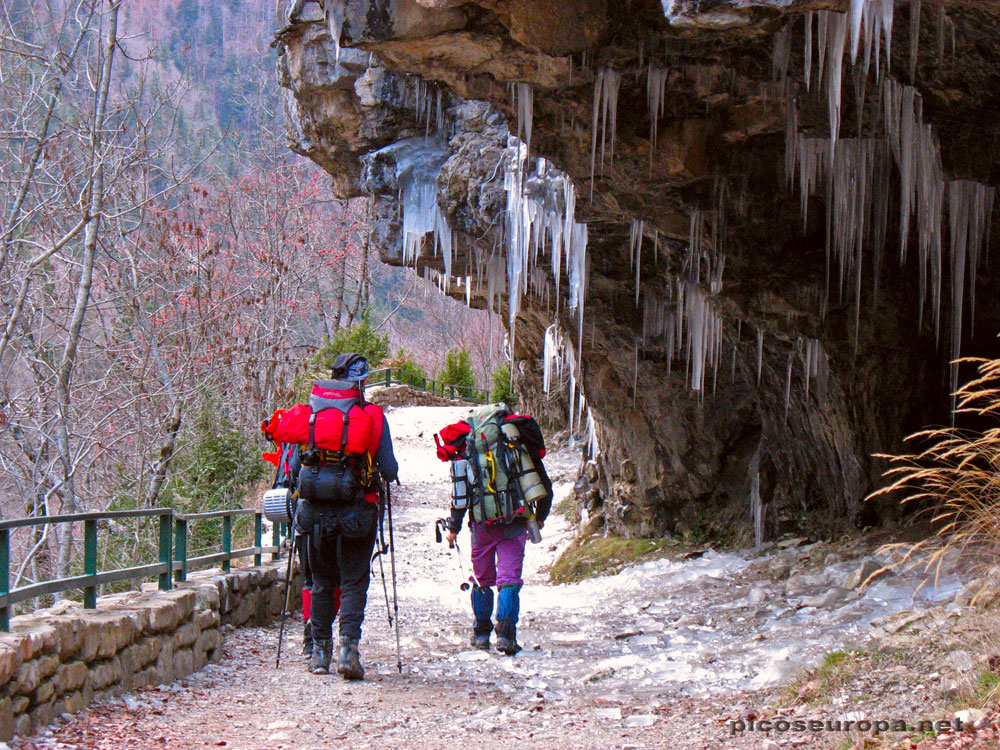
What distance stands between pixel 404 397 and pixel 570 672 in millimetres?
24110

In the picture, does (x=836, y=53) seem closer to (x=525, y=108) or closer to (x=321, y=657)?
(x=525, y=108)

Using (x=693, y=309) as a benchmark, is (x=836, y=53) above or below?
above

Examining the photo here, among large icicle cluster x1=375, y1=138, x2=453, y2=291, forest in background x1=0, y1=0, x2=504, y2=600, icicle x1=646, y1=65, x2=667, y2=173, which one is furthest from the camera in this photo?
large icicle cluster x1=375, y1=138, x2=453, y2=291

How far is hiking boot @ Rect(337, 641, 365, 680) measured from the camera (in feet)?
17.6

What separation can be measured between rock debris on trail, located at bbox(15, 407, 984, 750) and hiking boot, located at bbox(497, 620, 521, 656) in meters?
0.10

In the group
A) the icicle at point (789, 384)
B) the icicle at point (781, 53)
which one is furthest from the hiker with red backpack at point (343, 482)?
the icicle at point (789, 384)

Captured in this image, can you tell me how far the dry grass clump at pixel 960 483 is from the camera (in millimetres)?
3837

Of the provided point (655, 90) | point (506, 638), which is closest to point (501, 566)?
point (506, 638)

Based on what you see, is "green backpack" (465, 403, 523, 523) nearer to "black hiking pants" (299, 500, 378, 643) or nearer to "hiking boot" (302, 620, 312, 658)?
"black hiking pants" (299, 500, 378, 643)

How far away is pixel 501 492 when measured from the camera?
20.9 ft

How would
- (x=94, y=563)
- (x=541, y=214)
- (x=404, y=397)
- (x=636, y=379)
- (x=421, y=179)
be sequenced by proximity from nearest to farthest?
(x=94, y=563), (x=541, y=214), (x=421, y=179), (x=636, y=379), (x=404, y=397)

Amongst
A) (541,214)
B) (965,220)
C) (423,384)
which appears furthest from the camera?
(423,384)

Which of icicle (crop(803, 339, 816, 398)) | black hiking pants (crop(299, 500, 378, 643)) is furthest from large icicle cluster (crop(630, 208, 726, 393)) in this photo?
black hiking pants (crop(299, 500, 378, 643))

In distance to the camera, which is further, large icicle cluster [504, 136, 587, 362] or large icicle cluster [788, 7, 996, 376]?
large icicle cluster [504, 136, 587, 362]
